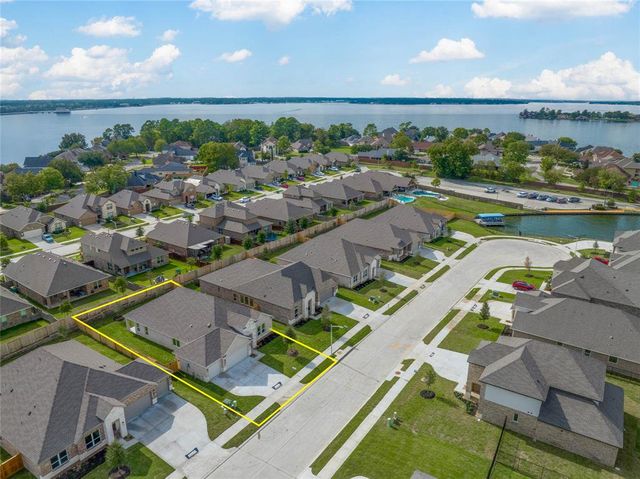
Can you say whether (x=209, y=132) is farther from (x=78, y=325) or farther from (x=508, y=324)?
(x=508, y=324)

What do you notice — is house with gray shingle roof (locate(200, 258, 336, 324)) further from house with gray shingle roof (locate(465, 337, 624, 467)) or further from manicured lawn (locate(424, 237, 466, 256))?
manicured lawn (locate(424, 237, 466, 256))

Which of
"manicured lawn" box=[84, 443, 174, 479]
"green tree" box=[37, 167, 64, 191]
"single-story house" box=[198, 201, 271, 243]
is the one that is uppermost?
"green tree" box=[37, 167, 64, 191]

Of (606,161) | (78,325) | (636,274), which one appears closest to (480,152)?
(606,161)

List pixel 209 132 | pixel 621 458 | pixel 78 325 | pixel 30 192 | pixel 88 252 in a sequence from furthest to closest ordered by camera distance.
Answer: pixel 209 132 < pixel 30 192 < pixel 88 252 < pixel 78 325 < pixel 621 458

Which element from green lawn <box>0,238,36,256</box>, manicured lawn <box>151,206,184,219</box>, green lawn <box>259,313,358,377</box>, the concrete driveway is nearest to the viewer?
the concrete driveway

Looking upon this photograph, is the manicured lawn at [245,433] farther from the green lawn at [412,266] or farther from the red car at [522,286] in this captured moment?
the red car at [522,286]

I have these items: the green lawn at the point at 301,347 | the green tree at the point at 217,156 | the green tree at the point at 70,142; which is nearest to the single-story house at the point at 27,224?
the green lawn at the point at 301,347

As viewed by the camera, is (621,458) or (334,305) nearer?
(621,458)

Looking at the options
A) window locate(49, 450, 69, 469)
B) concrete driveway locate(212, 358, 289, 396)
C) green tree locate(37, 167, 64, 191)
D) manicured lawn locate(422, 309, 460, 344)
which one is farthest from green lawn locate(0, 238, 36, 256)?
manicured lawn locate(422, 309, 460, 344)
